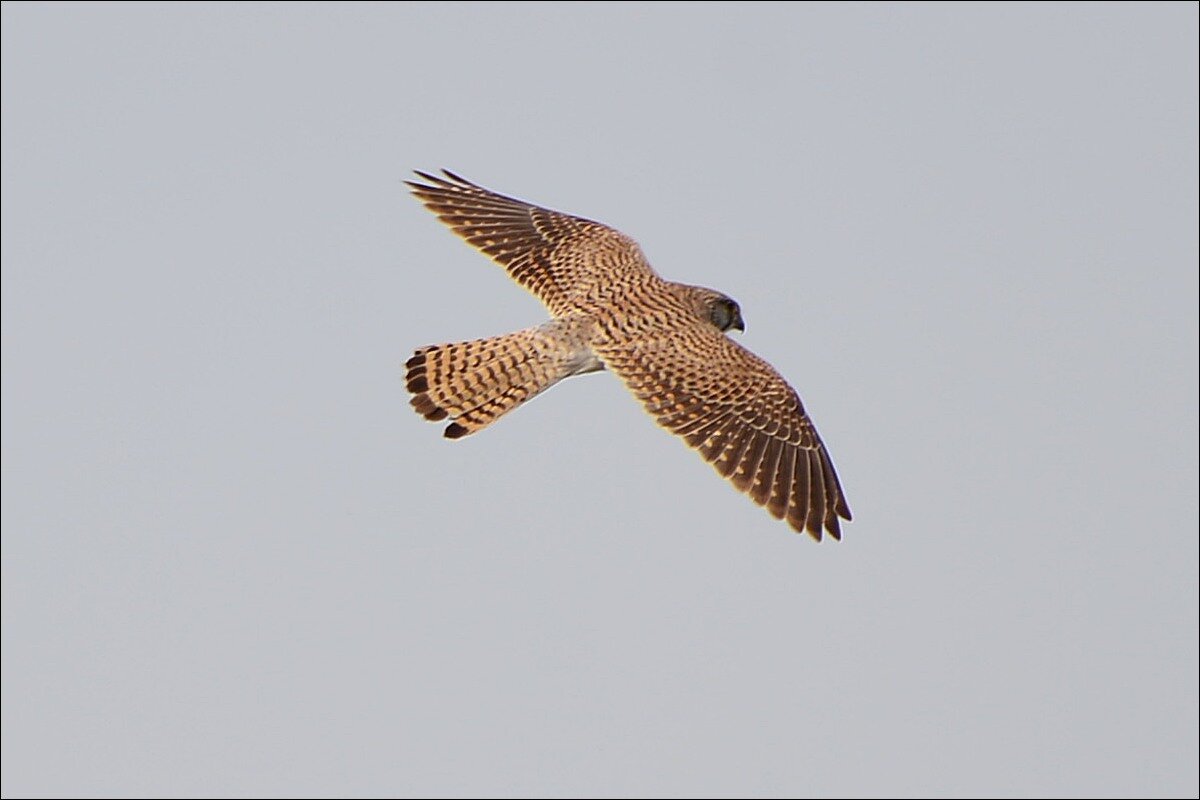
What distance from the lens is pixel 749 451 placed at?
15.1 m

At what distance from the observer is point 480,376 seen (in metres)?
15.5

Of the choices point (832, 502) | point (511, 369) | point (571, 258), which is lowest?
point (832, 502)

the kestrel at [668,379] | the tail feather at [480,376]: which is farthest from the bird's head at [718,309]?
the tail feather at [480,376]

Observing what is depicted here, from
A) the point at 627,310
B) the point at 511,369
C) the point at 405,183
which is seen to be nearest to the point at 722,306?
the point at 627,310

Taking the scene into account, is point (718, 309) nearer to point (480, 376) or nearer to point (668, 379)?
point (668, 379)

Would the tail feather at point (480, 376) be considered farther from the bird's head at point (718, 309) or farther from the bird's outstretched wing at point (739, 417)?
the bird's head at point (718, 309)

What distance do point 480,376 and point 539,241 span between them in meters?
2.81

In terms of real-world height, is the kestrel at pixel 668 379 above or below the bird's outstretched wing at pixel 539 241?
below

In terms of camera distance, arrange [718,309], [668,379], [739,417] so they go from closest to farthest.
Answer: [739,417] → [668,379] → [718,309]

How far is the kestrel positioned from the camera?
14992mm

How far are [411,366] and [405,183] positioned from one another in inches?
152

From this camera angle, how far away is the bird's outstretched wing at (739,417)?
48.8 feet

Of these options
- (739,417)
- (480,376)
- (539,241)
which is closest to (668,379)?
(739,417)

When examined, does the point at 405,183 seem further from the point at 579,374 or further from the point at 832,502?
the point at 832,502
